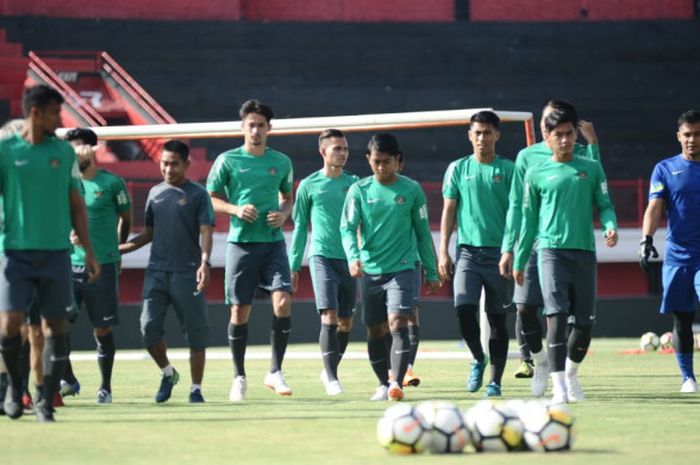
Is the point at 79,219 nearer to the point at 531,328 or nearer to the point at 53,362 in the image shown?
the point at 53,362

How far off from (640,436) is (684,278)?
3.49 metres

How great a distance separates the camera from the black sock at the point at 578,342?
9750mm

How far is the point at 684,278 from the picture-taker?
10.8m

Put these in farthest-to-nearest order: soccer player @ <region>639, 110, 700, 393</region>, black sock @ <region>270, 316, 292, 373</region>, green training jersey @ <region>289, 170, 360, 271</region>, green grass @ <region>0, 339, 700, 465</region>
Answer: green training jersey @ <region>289, 170, 360, 271</region> → black sock @ <region>270, 316, 292, 373</region> → soccer player @ <region>639, 110, 700, 393</region> → green grass @ <region>0, 339, 700, 465</region>

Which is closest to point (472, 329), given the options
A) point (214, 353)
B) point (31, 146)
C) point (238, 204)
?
point (238, 204)

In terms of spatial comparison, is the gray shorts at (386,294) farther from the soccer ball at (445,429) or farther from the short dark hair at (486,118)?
the soccer ball at (445,429)

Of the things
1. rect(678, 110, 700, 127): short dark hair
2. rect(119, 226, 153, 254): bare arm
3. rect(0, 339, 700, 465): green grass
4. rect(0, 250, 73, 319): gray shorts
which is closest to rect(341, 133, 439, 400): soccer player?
rect(0, 339, 700, 465): green grass

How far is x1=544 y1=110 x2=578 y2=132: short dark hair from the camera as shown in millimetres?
9609

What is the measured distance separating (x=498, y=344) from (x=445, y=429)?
13.4ft

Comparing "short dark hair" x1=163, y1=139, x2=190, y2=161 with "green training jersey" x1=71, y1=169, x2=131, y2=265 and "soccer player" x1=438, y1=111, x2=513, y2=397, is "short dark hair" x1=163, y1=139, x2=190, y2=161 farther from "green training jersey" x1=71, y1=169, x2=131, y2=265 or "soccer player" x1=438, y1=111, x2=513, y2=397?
"soccer player" x1=438, y1=111, x2=513, y2=397

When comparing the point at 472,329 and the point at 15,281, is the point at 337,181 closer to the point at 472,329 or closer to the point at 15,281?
the point at 472,329

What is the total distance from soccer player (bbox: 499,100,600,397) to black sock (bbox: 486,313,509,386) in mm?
197

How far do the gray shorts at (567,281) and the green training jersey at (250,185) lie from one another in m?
2.16

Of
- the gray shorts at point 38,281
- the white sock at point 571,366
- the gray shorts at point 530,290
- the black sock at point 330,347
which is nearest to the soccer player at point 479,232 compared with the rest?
the gray shorts at point 530,290
